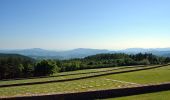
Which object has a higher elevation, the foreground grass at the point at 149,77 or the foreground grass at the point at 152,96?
the foreground grass at the point at 152,96

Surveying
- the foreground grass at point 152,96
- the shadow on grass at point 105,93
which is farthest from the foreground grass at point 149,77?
the foreground grass at point 152,96

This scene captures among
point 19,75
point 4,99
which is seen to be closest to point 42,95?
point 4,99

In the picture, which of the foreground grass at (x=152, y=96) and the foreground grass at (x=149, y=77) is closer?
the foreground grass at (x=152, y=96)

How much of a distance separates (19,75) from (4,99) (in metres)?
84.7

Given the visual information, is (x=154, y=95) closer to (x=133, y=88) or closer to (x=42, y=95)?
(x=133, y=88)

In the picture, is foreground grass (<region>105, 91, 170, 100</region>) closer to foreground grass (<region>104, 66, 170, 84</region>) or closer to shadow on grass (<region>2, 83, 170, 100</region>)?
shadow on grass (<region>2, 83, 170, 100</region>)

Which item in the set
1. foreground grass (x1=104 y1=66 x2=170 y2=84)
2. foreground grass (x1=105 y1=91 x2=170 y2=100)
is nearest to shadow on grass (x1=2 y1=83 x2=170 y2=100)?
foreground grass (x1=105 y1=91 x2=170 y2=100)

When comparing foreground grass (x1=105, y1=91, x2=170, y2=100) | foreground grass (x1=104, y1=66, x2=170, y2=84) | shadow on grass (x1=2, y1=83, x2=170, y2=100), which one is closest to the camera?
foreground grass (x1=105, y1=91, x2=170, y2=100)

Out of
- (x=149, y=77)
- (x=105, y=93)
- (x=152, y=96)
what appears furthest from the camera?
(x=149, y=77)

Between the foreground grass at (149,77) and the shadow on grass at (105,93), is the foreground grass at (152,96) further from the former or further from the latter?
the foreground grass at (149,77)

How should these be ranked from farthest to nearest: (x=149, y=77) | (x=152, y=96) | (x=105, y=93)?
(x=149, y=77) → (x=105, y=93) → (x=152, y=96)

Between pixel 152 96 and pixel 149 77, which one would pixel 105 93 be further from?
pixel 149 77

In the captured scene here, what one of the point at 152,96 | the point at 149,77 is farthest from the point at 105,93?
the point at 149,77

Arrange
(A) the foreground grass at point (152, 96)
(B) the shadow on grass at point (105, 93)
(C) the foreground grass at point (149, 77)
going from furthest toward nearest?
(C) the foreground grass at point (149, 77) < (B) the shadow on grass at point (105, 93) < (A) the foreground grass at point (152, 96)
